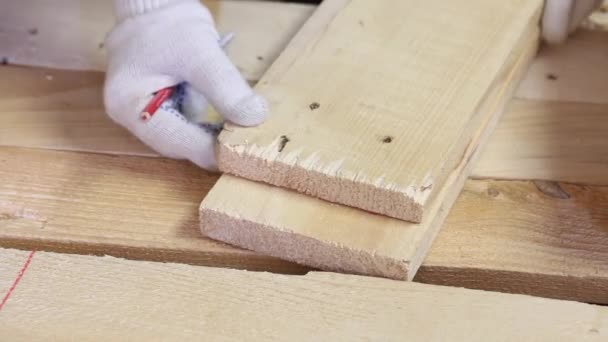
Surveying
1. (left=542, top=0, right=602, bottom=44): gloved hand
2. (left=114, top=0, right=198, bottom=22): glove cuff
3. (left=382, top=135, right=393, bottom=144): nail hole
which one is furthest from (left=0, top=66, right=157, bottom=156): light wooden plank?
(left=542, top=0, right=602, bottom=44): gloved hand

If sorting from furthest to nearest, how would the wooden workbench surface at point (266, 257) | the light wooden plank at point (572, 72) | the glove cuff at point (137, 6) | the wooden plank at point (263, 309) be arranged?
1. the light wooden plank at point (572, 72)
2. the glove cuff at point (137, 6)
3. the wooden workbench surface at point (266, 257)
4. the wooden plank at point (263, 309)

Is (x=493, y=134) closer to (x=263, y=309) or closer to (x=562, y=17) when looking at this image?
(x=562, y=17)

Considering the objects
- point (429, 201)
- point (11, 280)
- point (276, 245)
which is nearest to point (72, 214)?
point (11, 280)

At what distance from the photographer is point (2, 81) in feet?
3.80

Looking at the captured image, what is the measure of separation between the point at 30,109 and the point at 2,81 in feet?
0.25

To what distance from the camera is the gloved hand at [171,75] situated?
3.15 ft

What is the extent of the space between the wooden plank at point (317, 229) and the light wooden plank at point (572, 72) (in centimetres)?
27

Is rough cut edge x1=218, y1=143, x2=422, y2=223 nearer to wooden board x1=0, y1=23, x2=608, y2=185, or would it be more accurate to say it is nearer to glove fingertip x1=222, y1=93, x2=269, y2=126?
glove fingertip x1=222, y1=93, x2=269, y2=126

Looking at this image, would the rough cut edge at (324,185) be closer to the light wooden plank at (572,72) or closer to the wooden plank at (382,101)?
the wooden plank at (382,101)

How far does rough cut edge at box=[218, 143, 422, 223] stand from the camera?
2.85 feet

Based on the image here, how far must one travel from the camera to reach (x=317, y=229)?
0.88 meters

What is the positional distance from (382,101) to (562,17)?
0.34 m

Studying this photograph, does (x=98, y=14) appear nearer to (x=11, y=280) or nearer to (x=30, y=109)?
(x=30, y=109)

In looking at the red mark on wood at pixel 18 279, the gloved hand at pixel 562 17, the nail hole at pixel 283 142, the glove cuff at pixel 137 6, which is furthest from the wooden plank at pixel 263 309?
the gloved hand at pixel 562 17
